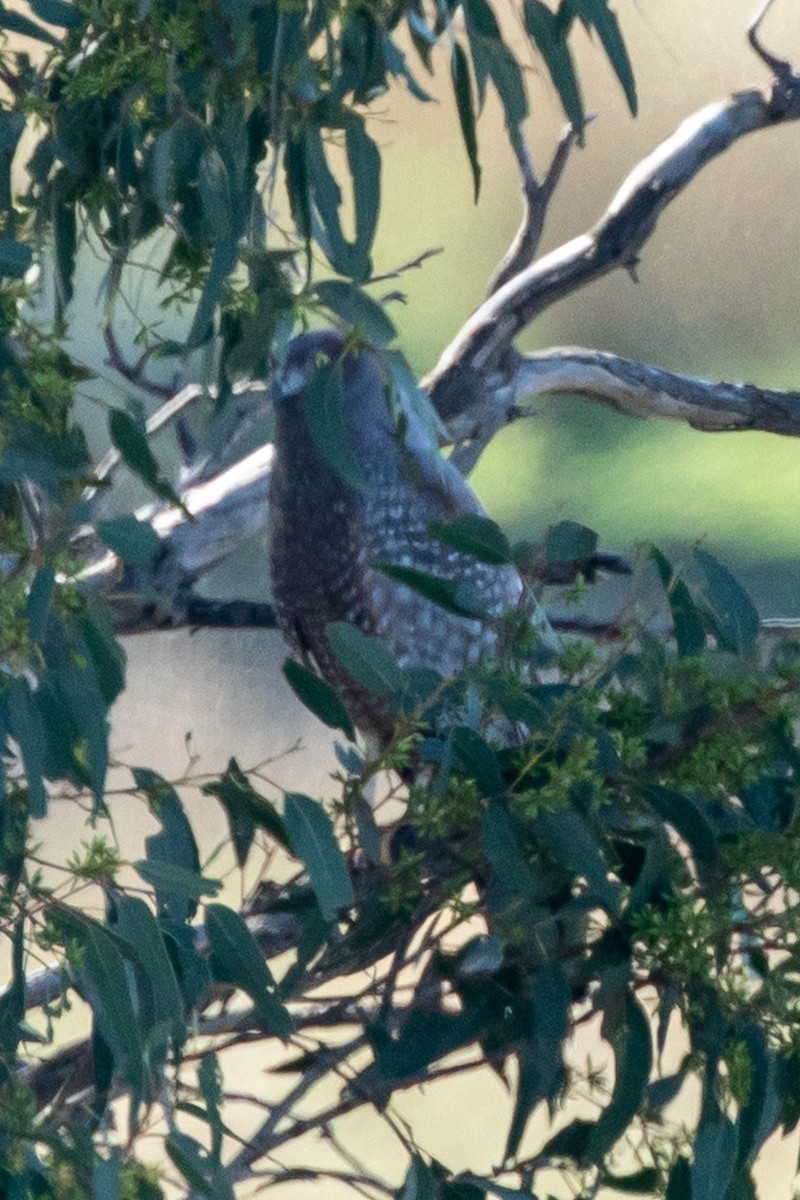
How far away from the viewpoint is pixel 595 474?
7.27 ft

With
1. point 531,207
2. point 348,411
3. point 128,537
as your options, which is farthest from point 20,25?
point 531,207

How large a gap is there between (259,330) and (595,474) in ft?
5.20

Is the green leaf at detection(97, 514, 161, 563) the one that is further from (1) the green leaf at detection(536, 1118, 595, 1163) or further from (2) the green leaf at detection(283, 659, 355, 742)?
(1) the green leaf at detection(536, 1118, 595, 1163)

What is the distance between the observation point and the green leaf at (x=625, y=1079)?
67 cm

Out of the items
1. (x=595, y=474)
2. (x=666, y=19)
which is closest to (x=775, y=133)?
(x=666, y=19)

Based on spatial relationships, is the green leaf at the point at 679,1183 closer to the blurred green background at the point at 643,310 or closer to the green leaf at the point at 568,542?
the green leaf at the point at 568,542

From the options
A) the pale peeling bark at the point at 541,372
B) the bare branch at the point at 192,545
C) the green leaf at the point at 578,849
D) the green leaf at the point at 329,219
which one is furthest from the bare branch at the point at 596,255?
the green leaf at the point at 578,849

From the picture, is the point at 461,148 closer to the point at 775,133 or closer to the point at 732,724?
the point at 775,133

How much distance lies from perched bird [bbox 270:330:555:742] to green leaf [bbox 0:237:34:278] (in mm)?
718

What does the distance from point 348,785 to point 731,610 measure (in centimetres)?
22

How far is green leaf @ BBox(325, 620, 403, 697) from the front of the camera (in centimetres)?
67

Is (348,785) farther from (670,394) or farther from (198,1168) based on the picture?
(670,394)

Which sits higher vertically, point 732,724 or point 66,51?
point 66,51

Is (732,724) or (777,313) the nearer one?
(732,724)
